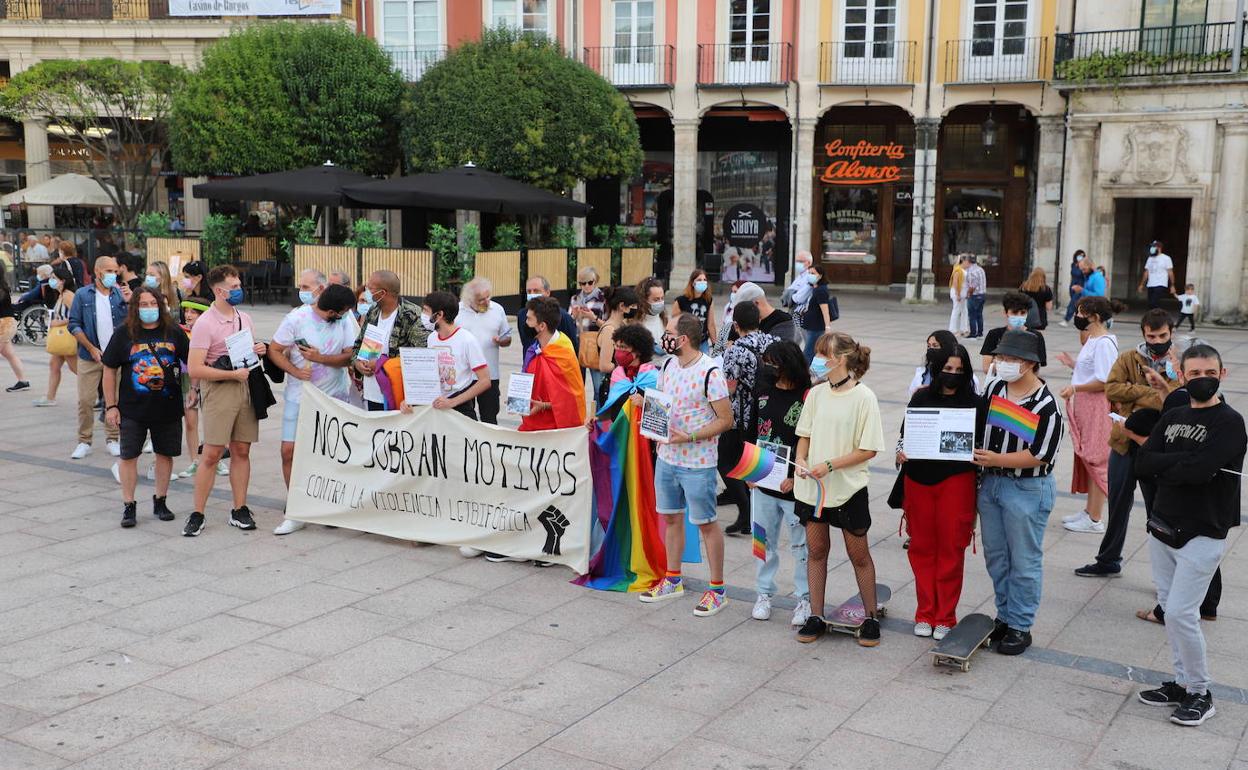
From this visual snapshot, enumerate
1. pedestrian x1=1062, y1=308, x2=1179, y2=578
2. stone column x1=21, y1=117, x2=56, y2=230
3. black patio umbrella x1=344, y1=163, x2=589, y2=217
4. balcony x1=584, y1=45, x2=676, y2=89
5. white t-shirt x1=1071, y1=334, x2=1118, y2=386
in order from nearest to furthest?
pedestrian x1=1062, y1=308, x2=1179, y2=578 < white t-shirt x1=1071, y1=334, x2=1118, y2=386 < black patio umbrella x1=344, y1=163, x2=589, y2=217 < balcony x1=584, y1=45, x2=676, y2=89 < stone column x1=21, y1=117, x2=56, y2=230

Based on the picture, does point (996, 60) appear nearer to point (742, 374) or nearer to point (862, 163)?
point (862, 163)

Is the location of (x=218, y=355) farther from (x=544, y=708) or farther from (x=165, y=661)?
(x=544, y=708)

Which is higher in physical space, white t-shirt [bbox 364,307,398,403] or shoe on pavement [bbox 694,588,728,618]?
white t-shirt [bbox 364,307,398,403]

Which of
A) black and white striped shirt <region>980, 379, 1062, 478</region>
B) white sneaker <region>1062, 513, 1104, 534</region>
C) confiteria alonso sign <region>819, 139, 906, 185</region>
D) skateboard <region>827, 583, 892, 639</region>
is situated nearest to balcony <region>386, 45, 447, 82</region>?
confiteria alonso sign <region>819, 139, 906, 185</region>

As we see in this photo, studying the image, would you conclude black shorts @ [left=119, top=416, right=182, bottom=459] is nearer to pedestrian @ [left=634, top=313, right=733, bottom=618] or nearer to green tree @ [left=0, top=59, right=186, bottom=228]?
pedestrian @ [left=634, top=313, right=733, bottom=618]

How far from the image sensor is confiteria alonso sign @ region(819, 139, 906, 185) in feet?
105

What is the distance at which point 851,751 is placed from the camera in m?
5.42

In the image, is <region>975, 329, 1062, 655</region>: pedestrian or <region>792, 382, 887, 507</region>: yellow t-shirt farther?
<region>792, 382, 887, 507</region>: yellow t-shirt

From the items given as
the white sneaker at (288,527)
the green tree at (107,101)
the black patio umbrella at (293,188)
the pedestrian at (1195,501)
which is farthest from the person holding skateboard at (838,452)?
the green tree at (107,101)

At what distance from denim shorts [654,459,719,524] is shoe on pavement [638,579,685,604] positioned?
0.53 meters

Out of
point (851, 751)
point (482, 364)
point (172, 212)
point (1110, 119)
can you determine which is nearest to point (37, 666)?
point (482, 364)

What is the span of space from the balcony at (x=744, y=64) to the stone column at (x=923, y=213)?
365cm

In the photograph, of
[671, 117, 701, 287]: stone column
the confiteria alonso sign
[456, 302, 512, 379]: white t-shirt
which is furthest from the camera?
the confiteria alonso sign

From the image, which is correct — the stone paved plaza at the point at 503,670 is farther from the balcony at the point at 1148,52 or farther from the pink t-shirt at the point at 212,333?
the balcony at the point at 1148,52
